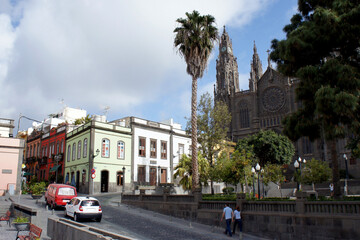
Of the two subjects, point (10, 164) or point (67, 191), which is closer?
point (67, 191)

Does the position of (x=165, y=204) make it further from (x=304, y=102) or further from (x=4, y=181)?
(x=4, y=181)

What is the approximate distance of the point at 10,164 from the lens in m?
33.4

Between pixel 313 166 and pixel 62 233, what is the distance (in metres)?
22.8

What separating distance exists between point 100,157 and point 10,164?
9.40 metres

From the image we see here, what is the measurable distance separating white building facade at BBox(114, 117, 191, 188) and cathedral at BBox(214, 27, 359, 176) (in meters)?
31.9

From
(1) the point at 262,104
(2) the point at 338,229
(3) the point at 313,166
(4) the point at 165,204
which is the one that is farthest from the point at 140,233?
(1) the point at 262,104

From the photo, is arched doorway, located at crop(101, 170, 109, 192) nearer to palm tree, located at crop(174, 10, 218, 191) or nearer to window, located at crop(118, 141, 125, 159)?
window, located at crop(118, 141, 125, 159)

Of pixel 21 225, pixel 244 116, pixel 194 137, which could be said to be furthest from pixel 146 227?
pixel 244 116

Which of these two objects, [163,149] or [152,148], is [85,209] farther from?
[163,149]

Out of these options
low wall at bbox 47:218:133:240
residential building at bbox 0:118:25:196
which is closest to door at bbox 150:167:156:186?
residential building at bbox 0:118:25:196

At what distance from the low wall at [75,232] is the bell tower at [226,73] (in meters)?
69.9

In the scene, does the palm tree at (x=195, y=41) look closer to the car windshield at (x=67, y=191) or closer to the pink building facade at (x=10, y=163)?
the car windshield at (x=67, y=191)

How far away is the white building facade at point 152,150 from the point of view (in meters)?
38.0

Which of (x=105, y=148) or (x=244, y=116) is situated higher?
(x=244, y=116)
